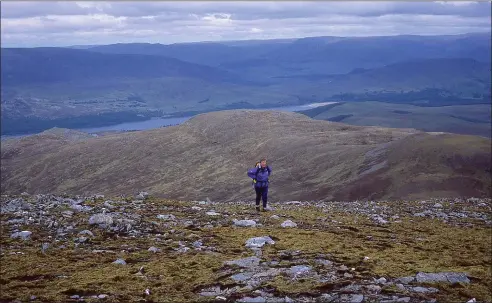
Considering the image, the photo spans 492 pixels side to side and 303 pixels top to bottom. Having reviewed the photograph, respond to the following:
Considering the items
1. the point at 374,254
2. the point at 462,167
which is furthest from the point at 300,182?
the point at 374,254

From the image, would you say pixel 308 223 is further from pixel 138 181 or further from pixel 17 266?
pixel 138 181

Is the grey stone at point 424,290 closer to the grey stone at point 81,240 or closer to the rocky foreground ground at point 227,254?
the rocky foreground ground at point 227,254

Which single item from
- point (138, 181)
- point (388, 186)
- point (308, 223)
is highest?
point (308, 223)

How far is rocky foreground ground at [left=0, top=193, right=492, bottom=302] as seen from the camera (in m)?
11.2

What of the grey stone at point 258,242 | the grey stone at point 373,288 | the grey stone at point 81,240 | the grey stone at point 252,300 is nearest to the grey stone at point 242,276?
the grey stone at point 252,300

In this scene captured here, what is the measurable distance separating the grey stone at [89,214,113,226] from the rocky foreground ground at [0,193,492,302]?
4 centimetres

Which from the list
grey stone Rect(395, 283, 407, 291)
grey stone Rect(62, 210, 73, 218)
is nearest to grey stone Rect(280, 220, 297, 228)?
grey stone Rect(395, 283, 407, 291)

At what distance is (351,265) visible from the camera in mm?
12867

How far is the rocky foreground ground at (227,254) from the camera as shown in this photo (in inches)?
440

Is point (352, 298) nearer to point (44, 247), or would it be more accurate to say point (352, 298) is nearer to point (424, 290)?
point (424, 290)

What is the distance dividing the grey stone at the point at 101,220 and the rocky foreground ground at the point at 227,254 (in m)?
0.04

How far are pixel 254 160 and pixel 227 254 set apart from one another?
233 ft

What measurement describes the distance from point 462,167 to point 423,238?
4024cm

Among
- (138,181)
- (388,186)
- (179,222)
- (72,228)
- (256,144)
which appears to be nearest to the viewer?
(72,228)
